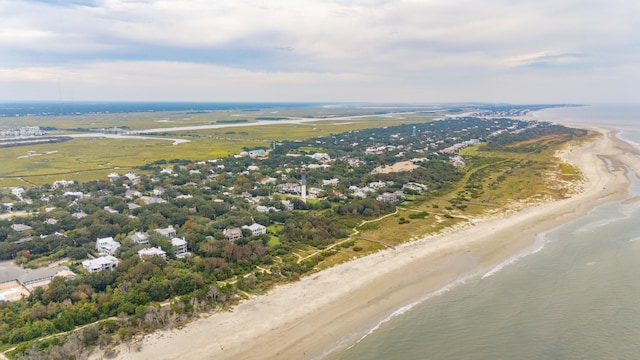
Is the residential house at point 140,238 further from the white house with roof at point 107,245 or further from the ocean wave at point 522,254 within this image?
the ocean wave at point 522,254

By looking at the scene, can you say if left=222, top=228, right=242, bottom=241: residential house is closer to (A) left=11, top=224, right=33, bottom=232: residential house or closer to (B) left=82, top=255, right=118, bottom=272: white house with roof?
(B) left=82, top=255, right=118, bottom=272: white house with roof

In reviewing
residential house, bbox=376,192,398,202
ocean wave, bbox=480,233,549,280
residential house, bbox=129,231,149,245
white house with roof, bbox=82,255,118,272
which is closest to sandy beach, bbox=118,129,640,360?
ocean wave, bbox=480,233,549,280

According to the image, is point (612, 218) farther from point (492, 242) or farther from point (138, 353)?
point (138, 353)

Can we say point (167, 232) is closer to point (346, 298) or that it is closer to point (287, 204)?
point (287, 204)

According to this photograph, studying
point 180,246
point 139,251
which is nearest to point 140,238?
point 139,251

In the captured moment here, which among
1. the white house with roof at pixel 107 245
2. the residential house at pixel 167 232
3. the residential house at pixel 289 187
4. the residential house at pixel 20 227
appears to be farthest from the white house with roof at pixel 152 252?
the residential house at pixel 289 187

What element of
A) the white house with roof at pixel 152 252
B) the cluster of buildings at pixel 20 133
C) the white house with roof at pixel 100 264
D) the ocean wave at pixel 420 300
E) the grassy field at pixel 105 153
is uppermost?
the cluster of buildings at pixel 20 133
